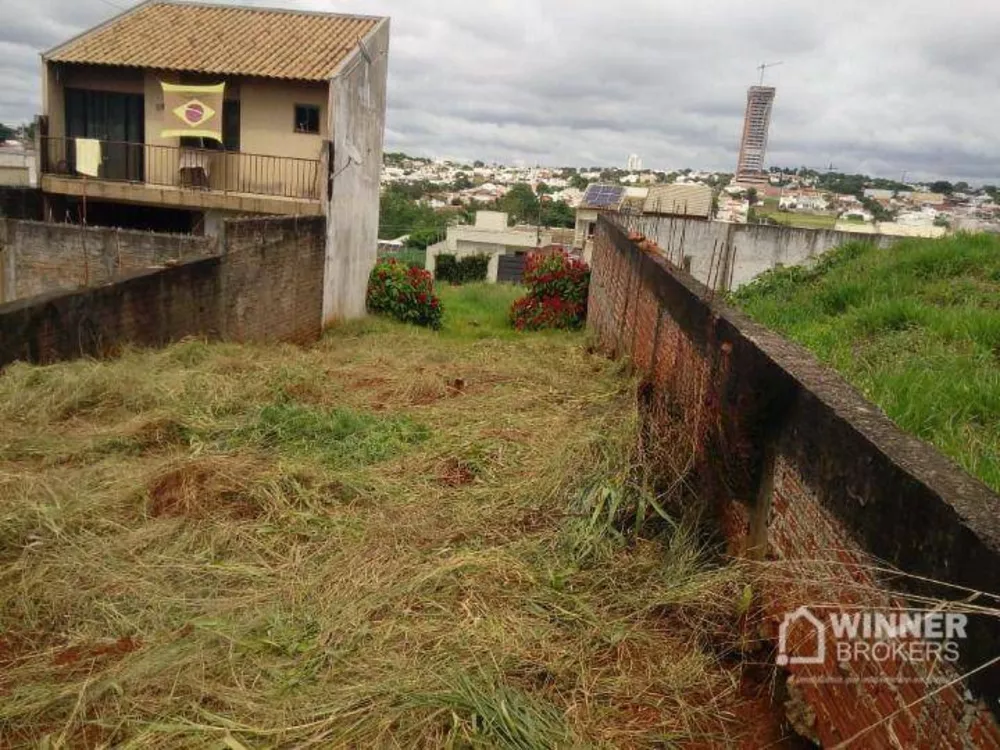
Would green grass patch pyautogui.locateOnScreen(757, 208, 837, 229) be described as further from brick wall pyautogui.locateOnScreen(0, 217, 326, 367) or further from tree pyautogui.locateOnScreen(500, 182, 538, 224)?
tree pyautogui.locateOnScreen(500, 182, 538, 224)

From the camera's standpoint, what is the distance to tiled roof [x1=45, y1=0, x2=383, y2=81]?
50.1ft

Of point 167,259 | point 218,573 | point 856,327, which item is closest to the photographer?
point 218,573

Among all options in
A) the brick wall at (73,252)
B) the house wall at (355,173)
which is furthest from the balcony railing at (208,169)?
the brick wall at (73,252)

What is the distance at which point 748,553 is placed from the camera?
155 inches

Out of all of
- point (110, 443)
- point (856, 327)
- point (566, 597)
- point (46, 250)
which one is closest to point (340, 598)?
point (566, 597)

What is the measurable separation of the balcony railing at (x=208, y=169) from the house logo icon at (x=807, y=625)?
1309 centimetres

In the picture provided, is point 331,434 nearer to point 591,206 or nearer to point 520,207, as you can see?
point 591,206

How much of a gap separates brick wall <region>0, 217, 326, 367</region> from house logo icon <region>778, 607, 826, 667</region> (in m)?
6.83

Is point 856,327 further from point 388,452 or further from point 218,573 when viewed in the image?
point 218,573

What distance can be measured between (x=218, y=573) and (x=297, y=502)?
0.92 m

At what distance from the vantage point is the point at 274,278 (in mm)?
12562

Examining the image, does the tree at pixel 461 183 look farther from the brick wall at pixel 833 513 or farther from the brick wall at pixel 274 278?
the brick wall at pixel 833 513

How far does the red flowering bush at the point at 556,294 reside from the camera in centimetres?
1566

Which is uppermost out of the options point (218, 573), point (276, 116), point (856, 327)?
point (276, 116)
